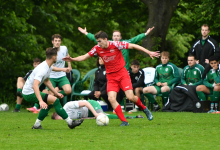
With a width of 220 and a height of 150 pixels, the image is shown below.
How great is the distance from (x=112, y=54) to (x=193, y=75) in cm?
443

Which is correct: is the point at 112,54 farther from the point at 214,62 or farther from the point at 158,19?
the point at 158,19

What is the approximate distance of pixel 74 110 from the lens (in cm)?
920

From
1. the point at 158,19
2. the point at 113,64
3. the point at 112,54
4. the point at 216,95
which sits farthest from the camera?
the point at 158,19

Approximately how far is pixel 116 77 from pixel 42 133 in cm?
212

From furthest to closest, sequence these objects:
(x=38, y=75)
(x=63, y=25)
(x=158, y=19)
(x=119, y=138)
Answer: (x=63, y=25) < (x=158, y=19) < (x=38, y=75) < (x=119, y=138)

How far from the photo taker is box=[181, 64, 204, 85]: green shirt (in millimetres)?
11562

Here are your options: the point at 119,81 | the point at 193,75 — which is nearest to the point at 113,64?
the point at 119,81

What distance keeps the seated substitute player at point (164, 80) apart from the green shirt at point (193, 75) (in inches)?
13.1

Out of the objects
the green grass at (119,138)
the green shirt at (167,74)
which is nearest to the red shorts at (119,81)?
the green grass at (119,138)

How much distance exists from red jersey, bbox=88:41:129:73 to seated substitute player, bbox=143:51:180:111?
159 inches

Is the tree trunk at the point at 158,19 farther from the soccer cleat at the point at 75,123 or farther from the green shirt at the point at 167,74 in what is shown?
the soccer cleat at the point at 75,123

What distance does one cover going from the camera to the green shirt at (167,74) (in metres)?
12.2

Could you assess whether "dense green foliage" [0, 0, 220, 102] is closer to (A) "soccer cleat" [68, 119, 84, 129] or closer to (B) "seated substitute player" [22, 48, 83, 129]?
(B) "seated substitute player" [22, 48, 83, 129]

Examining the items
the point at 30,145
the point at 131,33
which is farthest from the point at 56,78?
the point at 131,33
